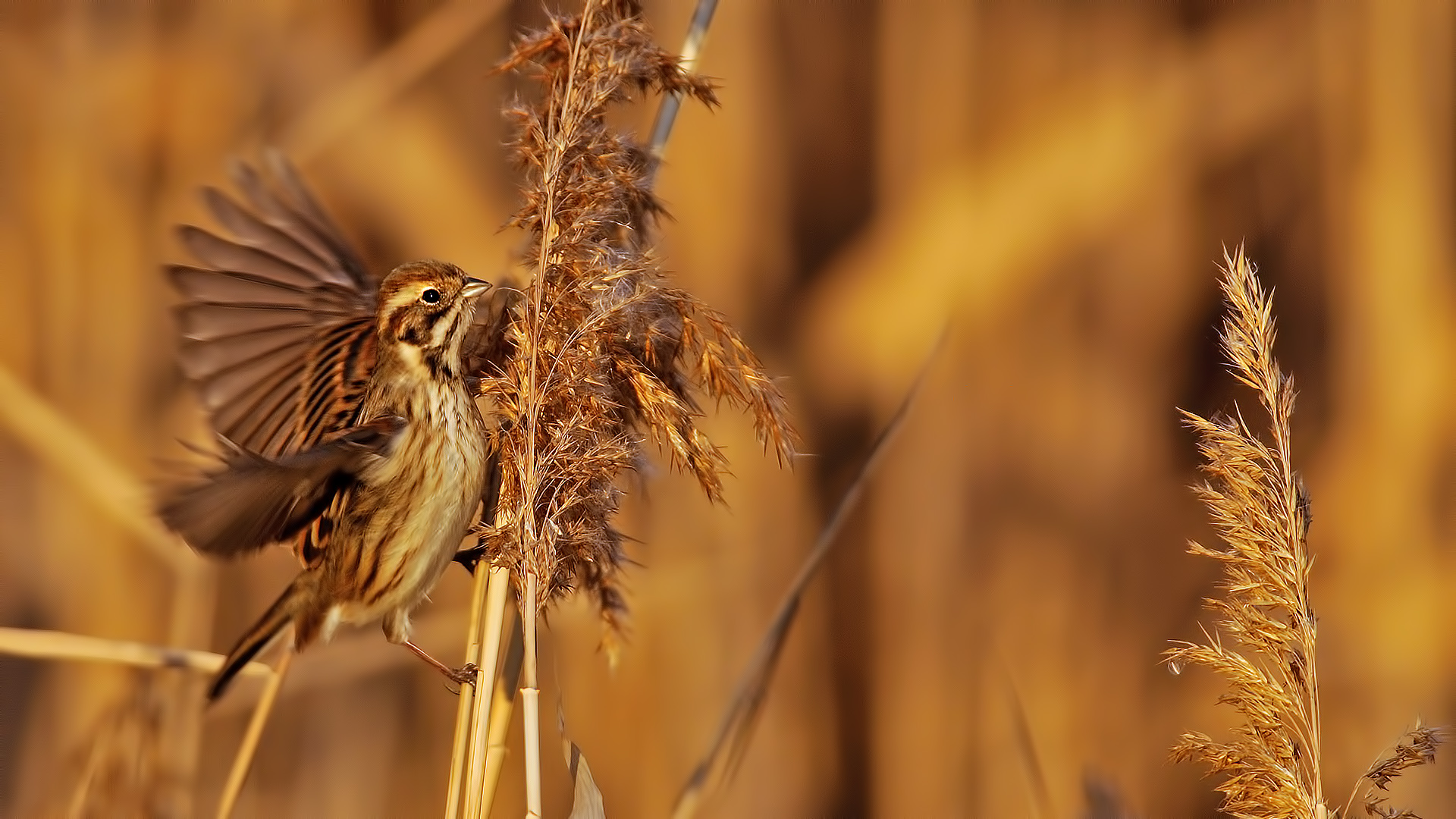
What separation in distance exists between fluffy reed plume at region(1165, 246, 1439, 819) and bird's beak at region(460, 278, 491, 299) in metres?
0.81

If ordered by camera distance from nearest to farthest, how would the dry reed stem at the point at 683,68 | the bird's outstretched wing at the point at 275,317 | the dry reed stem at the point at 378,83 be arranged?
the dry reed stem at the point at 683,68, the bird's outstretched wing at the point at 275,317, the dry reed stem at the point at 378,83

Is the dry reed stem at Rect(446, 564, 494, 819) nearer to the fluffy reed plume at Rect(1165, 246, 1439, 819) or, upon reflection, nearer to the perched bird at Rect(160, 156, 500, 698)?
the perched bird at Rect(160, 156, 500, 698)

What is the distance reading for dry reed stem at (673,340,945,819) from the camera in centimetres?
151

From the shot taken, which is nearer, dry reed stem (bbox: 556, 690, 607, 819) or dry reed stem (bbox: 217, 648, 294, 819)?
dry reed stem (bbox: 556, 690, 607, 819)

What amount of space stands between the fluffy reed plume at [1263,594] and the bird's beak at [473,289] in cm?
81

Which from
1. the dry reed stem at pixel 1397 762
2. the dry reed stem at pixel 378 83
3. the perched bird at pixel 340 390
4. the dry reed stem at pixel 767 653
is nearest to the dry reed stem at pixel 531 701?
the perched bird at pixel 340 390

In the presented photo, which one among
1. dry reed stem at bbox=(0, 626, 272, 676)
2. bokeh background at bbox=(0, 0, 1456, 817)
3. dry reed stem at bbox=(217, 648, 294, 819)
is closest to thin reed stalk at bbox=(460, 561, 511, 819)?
dry reed stem at bbox=(217, 648, 294, 819)

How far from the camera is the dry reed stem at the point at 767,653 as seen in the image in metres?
1.51

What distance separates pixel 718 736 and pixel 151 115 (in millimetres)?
1924

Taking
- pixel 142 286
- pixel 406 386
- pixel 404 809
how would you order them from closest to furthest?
pixel 406 386, pixel 404 809, pixel 142 286

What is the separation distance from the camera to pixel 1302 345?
2.74m

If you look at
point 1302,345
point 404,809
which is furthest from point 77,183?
point 1302,345

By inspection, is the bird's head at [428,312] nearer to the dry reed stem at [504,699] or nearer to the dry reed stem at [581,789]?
the dry reed stem at [504,699]

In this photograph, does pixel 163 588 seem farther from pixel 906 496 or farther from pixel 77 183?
pixel 906 496
